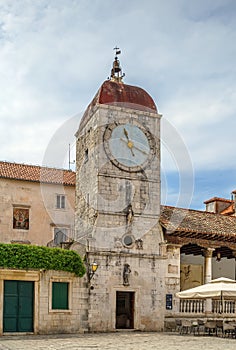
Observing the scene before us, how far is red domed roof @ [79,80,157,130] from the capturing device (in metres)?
27.1

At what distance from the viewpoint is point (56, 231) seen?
34.2m

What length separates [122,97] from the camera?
2744 cm

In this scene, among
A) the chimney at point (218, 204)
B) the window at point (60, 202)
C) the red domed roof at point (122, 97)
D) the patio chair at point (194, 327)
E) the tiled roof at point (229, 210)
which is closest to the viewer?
the patio chair at point (194, 327)

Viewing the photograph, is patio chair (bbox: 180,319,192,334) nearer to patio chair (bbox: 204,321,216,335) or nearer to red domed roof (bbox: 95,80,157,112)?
patio chair (bbox: 204,321,216,335)

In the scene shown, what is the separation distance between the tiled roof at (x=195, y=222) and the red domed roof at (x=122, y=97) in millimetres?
5243

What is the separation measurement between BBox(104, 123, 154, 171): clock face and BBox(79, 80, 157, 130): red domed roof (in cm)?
107

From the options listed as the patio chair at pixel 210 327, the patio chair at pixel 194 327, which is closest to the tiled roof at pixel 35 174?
the patio chair at pixel 194 327

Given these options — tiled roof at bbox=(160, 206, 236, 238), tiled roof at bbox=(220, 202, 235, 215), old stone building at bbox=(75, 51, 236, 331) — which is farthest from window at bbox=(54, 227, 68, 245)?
tiled roof at bbox=(220, 202, 235, 215)

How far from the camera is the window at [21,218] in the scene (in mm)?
33156

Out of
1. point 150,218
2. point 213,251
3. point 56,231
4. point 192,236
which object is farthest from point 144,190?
point 56,231

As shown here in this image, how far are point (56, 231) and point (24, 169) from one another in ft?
13.9

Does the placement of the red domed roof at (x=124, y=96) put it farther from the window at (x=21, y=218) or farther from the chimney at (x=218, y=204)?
the chimney at (x=218, y=204)

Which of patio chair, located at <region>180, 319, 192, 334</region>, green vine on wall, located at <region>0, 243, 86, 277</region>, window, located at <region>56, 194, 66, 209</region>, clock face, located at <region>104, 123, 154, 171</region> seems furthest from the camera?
window, located at <region>56, 194, 66, 209</region>

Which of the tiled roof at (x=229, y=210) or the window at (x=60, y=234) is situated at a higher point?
the tiled roof at (x=229, y=210)
